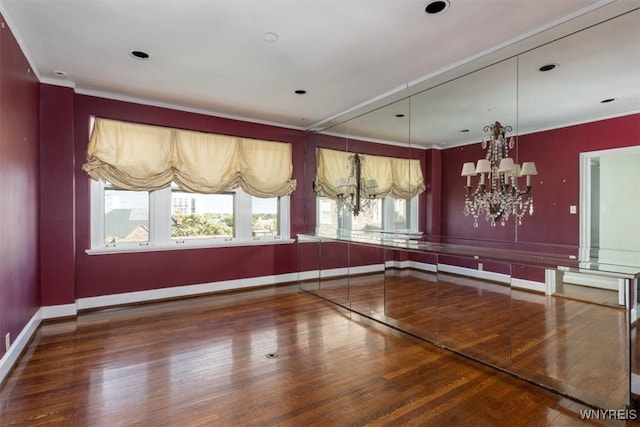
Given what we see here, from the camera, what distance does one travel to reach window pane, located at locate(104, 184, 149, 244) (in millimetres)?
4219

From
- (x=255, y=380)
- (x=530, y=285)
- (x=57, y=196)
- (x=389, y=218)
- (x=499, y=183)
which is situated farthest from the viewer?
(x=389, y=218)

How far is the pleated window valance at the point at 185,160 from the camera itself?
13.3 feet

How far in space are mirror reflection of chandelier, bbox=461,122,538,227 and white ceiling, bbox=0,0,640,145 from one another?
1.14 feet

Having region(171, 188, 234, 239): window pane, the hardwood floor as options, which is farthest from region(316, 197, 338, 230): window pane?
the hardwood floor

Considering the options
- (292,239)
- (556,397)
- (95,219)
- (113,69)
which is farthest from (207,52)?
(556,397)

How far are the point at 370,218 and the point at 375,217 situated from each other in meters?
0.10

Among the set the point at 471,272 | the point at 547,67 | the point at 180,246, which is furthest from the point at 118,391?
the point at 547,67

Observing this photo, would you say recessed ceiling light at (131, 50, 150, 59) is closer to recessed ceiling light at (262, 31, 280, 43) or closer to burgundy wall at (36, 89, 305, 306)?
recessed ceiling light at (262, 31, 280, 43)

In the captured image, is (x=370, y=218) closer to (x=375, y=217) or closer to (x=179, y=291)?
(x=375, y=217)

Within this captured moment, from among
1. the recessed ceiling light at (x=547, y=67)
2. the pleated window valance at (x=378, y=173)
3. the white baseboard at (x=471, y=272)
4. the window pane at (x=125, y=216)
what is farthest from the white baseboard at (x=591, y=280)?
the window pane at (x=125, y=216)

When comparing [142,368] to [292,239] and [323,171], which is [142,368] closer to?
[292,239]

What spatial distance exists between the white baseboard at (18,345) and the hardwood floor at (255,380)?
0.23 feet

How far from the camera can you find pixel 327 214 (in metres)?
5.46

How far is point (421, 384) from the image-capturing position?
2385 millimetres
